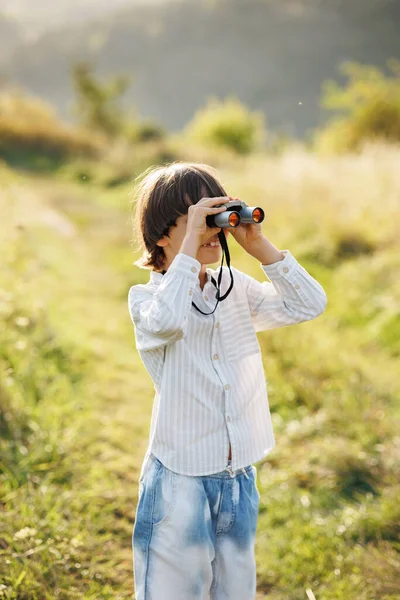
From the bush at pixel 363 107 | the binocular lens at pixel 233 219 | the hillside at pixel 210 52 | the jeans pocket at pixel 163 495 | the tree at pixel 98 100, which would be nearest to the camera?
the binocular lens at pixel 233 219

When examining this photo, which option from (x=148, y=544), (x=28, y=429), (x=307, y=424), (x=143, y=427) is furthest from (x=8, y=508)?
(x=307, y=424)

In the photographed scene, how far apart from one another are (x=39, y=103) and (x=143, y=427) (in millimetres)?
22125

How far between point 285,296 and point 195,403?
0.45 metres

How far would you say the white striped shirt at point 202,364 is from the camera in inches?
67.7

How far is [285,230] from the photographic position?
A: 8.90 m

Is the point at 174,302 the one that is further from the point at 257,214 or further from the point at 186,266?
the point at 257,214

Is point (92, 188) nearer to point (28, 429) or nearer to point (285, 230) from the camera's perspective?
point (285, 230)

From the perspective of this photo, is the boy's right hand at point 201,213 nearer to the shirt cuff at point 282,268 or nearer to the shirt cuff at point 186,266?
the shirt cuff at point 186,266

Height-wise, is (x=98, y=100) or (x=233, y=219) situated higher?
(x=98, y=100)

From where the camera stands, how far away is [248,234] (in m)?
1.91

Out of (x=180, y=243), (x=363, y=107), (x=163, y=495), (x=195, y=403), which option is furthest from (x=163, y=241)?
(x=363, y=107)

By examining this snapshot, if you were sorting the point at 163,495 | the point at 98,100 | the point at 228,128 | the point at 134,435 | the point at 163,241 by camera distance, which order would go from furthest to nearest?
1. the point at 228,128
2. the point at 98,100
3. the point at 134,435
4. the point at 163,241
5. the point at 163,495

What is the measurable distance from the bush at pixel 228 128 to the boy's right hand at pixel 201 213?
84.5ft

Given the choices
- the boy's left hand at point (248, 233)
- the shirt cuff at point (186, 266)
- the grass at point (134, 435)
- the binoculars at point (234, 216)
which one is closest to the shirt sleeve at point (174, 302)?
the shirt cuff at point (186, 266)
